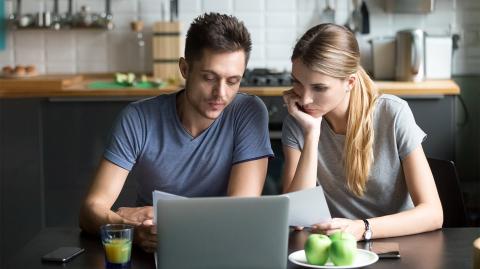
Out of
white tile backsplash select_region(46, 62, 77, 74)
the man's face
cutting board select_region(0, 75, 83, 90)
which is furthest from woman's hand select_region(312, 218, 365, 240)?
white tile backsplash select_region(46, 62, 77, 74)

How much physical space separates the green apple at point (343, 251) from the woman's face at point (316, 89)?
638mm

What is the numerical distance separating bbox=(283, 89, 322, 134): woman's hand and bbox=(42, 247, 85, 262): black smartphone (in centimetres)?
78

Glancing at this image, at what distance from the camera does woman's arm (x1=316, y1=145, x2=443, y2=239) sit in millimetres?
2211

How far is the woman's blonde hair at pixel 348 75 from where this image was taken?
248cm

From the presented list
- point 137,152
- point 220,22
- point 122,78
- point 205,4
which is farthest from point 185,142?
point 205,4

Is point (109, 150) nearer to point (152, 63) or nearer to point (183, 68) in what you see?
point (183, 68)

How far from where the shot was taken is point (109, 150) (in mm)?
2529

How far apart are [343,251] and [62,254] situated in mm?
666

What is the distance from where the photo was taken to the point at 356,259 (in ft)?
6.56

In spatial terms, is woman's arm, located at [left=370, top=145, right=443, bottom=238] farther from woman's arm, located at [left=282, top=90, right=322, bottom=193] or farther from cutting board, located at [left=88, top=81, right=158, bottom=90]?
cutting board, located at [left=88, top=81, right=158, bottom=90]

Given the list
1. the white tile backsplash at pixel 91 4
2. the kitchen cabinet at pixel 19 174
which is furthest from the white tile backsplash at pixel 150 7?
the kitchen cabinet at pixel 19 174

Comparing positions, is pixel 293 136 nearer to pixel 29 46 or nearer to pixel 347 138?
pixel 347 138

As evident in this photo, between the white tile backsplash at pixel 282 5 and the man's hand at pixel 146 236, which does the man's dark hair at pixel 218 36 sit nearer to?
the man's hand at pixel 146 236

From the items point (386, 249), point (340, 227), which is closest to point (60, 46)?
point (340, 227)
